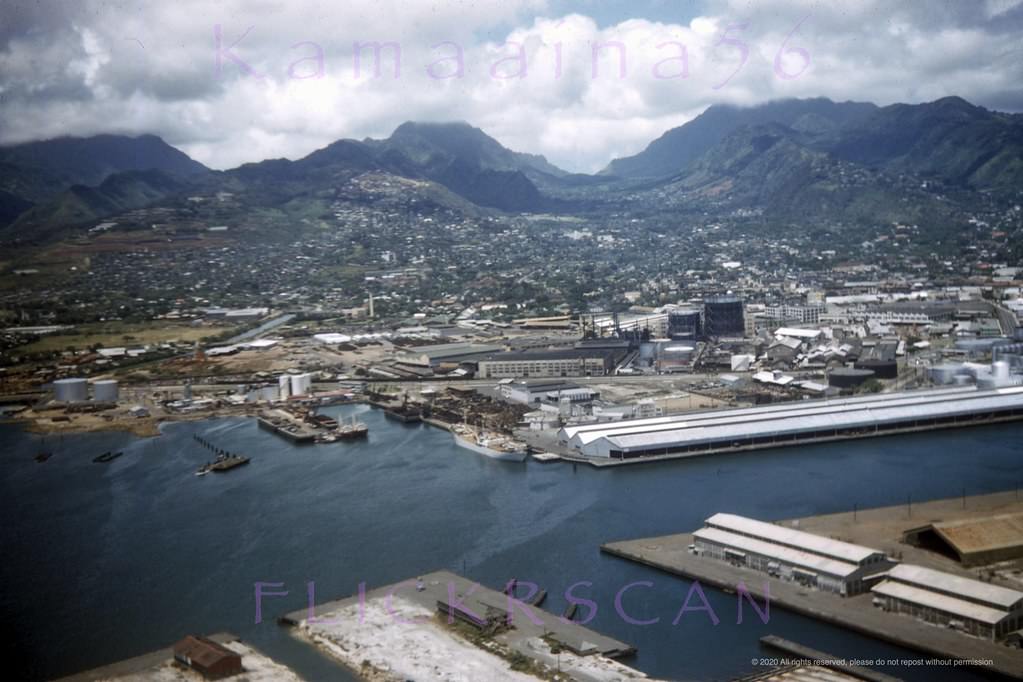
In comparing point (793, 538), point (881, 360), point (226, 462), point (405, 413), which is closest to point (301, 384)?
point (405, 413)

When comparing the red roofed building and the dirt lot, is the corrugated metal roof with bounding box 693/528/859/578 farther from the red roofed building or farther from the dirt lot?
the dirt lot

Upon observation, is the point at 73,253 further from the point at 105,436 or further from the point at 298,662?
the point at 298,662

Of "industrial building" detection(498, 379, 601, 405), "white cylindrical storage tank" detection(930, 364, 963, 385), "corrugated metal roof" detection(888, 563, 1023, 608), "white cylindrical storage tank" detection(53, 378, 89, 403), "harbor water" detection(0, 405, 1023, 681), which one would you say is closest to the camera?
"corrugated metal roof" detection(888, 563, 1023, 608)

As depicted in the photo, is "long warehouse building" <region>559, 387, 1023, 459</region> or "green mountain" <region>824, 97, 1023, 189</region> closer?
"long warehouse building" <region>559, 387, 1023, 459</region>

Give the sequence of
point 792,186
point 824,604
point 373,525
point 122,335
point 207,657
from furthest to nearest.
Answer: point 792,186
point 122,335
point 373,525
point 824,604
point 207,657

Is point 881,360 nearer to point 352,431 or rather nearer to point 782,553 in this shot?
point 352,431

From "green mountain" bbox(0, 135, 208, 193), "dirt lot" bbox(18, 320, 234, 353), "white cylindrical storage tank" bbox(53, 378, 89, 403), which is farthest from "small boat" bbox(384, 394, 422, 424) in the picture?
"green mountain" bbox(0, 135, 208, 193)
